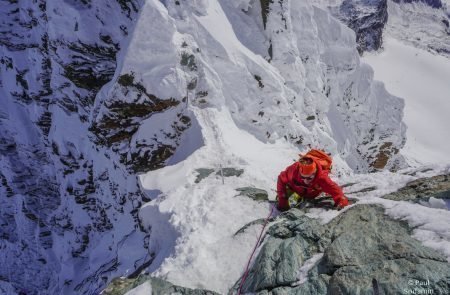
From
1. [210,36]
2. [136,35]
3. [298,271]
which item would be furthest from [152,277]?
[210,36]

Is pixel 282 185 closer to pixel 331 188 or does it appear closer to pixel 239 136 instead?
pixel 331 188

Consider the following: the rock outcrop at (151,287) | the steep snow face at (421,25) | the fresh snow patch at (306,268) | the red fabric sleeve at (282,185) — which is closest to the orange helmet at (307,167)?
the red fabric sleeve at (282,185)

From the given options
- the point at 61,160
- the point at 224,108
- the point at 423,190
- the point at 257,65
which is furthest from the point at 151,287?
the point at 61,160

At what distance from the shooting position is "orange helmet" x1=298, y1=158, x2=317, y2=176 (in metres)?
7.55

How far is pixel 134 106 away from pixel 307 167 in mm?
8752

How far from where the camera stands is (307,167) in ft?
24.9

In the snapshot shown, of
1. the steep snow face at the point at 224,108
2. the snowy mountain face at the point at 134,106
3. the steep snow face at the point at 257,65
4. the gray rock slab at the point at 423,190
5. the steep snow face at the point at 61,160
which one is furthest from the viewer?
the steep snow face at the point at 61,160

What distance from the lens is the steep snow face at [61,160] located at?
18172 mm

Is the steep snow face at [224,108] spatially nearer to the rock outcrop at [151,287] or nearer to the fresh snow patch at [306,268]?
the rock outcrop at [151,287]

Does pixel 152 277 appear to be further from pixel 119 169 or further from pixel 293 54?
pixel 293 54

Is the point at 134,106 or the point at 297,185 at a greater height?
the point at 297,185

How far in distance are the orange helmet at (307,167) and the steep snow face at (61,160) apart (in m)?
4.87

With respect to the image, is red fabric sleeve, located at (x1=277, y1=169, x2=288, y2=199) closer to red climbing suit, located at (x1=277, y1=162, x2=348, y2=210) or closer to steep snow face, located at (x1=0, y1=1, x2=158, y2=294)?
red climbing suit, located at (x1=277, y1=162, x2=348, y2=210)

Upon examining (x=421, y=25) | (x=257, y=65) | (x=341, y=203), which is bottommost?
(x=421, y=25)
